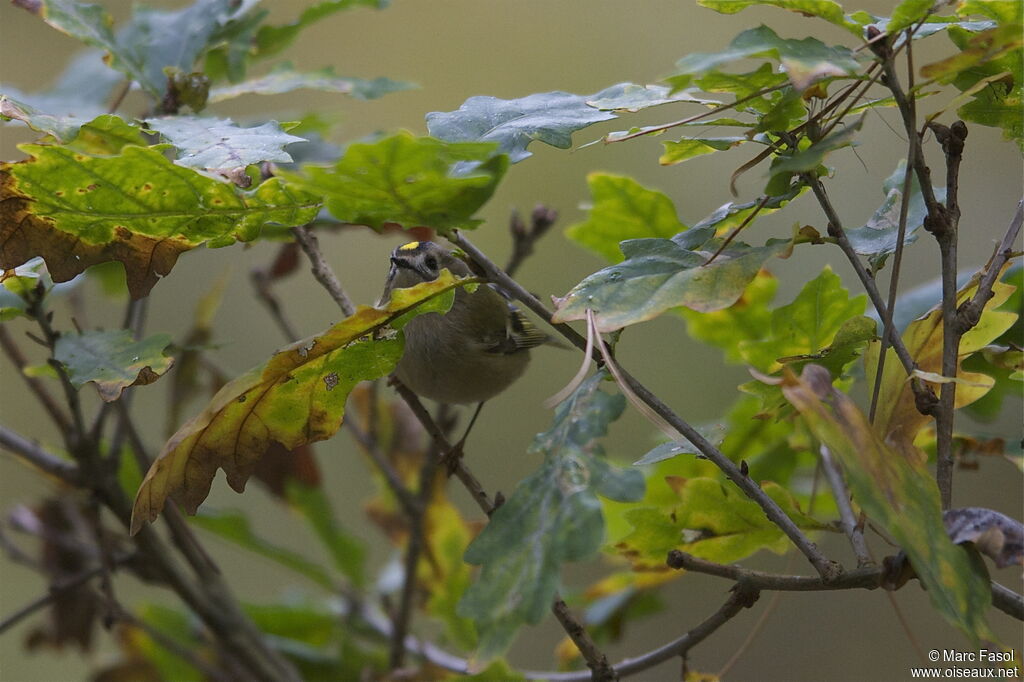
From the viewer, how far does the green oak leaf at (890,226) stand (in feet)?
3.94

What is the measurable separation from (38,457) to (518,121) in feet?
3.59

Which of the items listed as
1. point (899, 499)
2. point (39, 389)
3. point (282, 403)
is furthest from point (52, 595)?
point (899, 499)

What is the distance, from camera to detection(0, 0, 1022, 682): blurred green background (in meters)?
3.33

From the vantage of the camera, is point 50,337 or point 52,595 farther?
point 52,595

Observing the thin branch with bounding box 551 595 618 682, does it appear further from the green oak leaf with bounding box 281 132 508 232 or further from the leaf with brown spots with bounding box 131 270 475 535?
the green oak leaf with bounding box 281 132 508 232

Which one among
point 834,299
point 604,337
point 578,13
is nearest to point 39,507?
point 604,337

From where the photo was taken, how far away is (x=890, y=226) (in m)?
1.25

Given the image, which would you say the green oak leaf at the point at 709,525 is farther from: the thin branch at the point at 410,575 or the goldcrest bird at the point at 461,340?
the goldcrest bird at the point at 461,340

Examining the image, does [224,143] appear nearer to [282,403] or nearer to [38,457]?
[282,403]

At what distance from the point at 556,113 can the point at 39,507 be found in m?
1.72

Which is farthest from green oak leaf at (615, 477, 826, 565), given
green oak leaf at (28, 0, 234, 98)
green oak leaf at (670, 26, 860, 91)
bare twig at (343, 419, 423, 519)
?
green oak leaf at (28, 0, 234, 98)

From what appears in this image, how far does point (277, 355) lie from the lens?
3.33 ft

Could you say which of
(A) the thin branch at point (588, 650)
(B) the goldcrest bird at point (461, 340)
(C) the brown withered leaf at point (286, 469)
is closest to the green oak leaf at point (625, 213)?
(A) the thin branch at point (588, 650)

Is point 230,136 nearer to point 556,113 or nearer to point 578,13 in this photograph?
point 556,113
